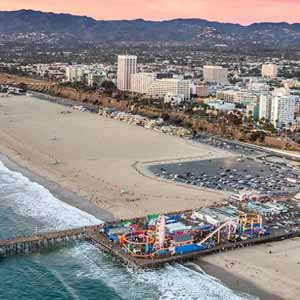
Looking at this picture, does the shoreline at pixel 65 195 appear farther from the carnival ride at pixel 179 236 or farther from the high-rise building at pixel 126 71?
the high-rise building at pixel 126 71

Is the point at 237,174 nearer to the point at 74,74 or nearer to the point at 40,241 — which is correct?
the point at 40,241

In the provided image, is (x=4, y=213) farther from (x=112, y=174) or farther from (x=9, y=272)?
(x=112, y=174)

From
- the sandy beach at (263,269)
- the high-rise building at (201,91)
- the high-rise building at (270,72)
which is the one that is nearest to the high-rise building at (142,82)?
the high-rise building at (201,91)

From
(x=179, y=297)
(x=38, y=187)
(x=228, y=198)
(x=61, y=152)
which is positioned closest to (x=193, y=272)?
(x=179, y=297)

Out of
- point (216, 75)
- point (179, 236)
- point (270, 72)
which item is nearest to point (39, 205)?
point (179, 236)

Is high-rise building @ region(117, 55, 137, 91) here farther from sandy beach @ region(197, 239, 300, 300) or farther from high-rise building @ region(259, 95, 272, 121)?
sandy beach @ region(197, 239, 300, 300)

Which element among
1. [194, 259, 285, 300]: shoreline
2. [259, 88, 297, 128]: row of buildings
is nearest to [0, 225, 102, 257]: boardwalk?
[194, 259, 285, 300]: shoreline
